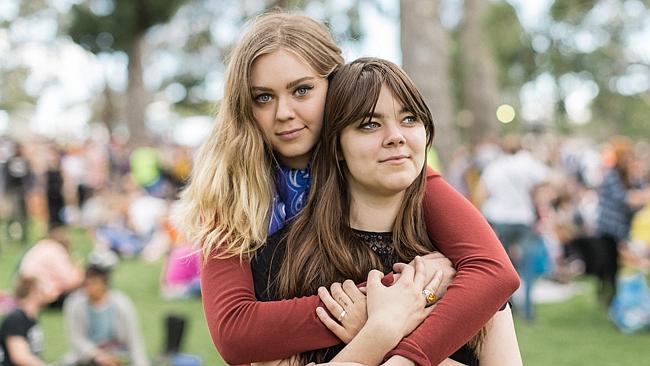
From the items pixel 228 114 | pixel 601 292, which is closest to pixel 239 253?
pixel 228 114

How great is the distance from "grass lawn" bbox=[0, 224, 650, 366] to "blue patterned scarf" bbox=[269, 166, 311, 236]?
533 cm

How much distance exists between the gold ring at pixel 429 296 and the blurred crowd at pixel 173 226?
74 centimetres

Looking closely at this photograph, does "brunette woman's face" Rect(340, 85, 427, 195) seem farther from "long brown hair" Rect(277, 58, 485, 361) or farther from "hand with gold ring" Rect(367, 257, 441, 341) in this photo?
"hand with gold ring" Rect(367, 257, 441, 341)

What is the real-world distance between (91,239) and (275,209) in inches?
550

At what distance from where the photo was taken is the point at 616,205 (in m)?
8.83

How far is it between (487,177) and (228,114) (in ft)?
23.0

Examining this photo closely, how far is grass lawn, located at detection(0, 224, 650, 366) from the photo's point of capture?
7.39 metres

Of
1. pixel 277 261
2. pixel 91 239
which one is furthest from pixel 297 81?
pixel 91 239

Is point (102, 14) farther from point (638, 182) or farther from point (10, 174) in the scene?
point (638, 182)

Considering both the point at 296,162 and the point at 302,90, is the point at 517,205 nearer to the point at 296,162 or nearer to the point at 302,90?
the point at 296,162

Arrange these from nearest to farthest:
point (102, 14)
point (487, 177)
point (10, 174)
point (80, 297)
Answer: point (80, 297) < point (487, 177) < point (10, 174) < point (102, 14)

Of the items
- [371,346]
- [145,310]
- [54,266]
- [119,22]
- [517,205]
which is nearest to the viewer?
[371,346]

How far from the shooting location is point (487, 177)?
8.87 m

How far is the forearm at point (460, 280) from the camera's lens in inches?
73.4
